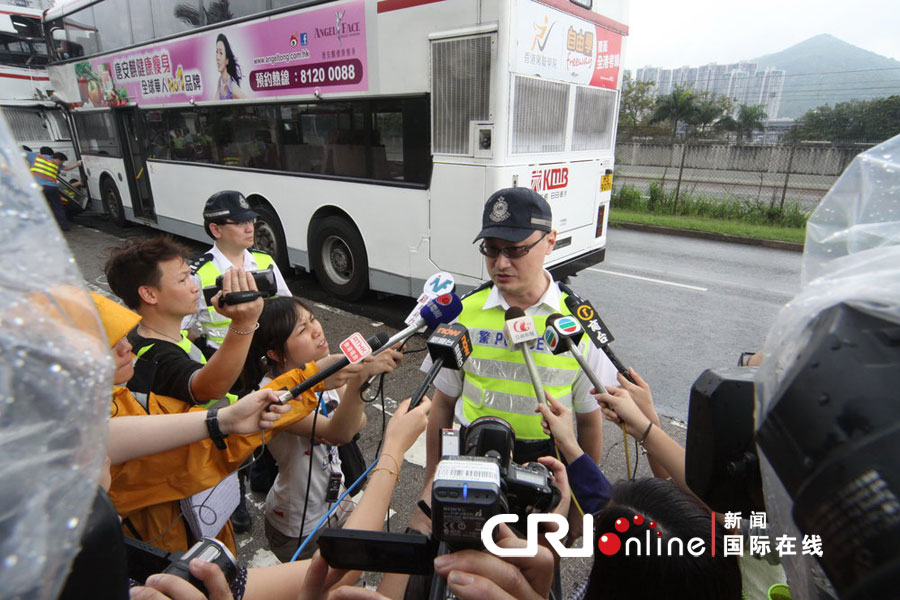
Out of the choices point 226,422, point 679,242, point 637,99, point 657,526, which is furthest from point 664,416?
point 637,99

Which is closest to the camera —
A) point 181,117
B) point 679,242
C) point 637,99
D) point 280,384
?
point 280,384

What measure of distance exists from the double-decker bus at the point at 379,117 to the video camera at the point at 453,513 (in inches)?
151

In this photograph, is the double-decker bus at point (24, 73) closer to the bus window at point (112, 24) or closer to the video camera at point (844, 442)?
the bus window at point (112, 24)

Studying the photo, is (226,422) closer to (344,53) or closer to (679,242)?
(344,53)

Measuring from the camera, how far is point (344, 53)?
17.4 ft

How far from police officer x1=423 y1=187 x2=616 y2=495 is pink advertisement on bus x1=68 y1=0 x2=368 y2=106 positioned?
13.1ft

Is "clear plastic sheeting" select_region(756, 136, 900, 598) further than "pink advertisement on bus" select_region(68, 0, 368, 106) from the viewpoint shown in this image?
No

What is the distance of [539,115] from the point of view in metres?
4.90

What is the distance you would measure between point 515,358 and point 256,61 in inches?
236

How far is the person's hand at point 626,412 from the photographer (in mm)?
1459

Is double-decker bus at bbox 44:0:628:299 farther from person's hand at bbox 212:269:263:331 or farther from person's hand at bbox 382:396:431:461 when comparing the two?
person's hand at bbox 382:396:431:461

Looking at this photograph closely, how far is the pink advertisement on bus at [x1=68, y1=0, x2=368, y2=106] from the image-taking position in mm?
5254

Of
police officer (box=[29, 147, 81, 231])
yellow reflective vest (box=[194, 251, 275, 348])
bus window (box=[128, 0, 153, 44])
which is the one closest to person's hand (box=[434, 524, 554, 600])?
yellow reflective vest (box=[194, 251, 275, 348])

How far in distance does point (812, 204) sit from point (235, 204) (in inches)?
552
